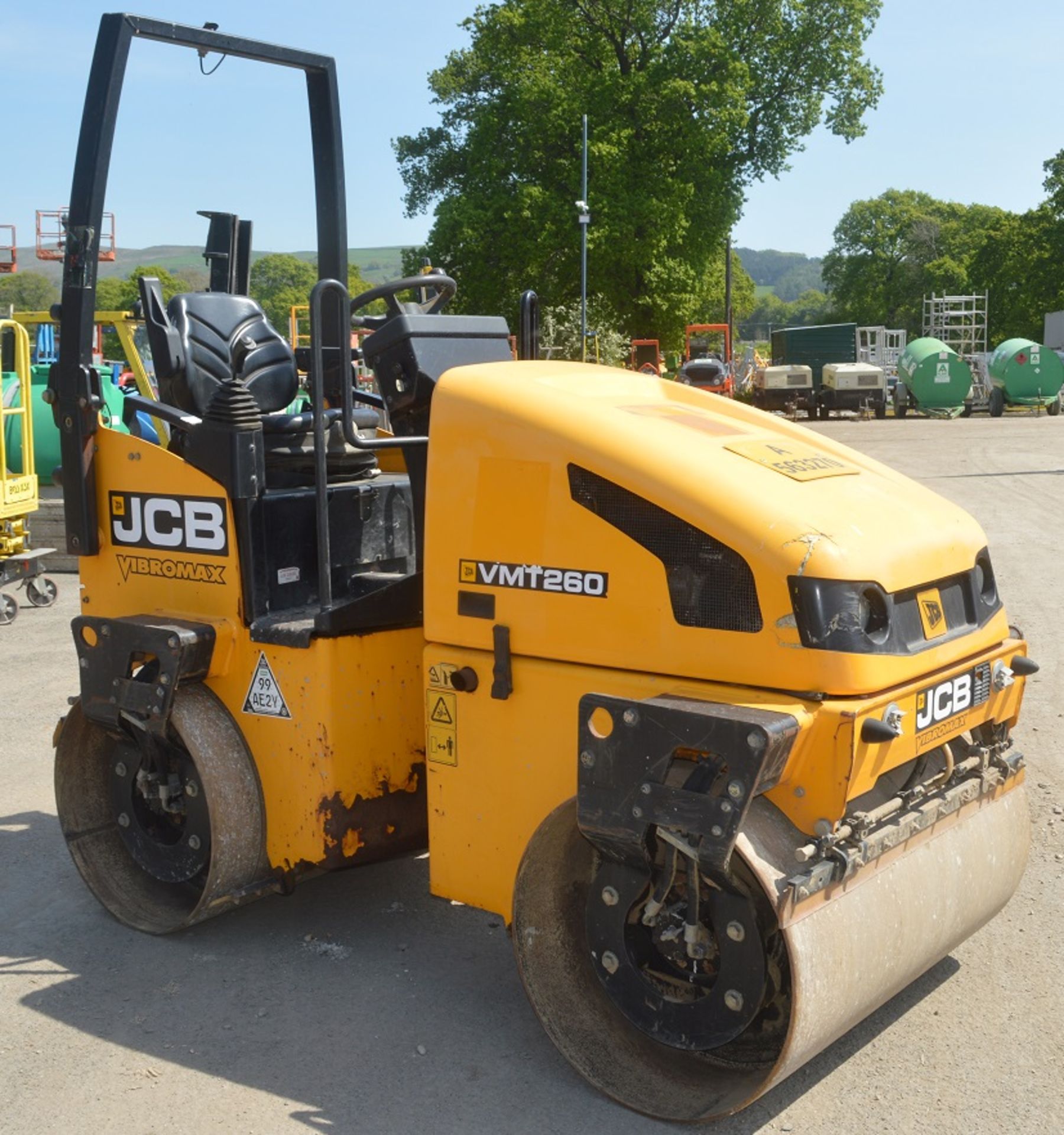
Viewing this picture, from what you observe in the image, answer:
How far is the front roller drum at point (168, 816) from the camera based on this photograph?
404 centimetres

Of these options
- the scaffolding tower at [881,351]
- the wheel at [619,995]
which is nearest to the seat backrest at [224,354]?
the wheel at [619,995]

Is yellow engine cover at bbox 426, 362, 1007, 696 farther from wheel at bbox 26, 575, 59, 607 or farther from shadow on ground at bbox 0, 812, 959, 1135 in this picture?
wheel at bbox 26, 575, 59, 607

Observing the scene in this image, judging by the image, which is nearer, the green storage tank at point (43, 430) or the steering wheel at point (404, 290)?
the steering wheel at point (404, 290)

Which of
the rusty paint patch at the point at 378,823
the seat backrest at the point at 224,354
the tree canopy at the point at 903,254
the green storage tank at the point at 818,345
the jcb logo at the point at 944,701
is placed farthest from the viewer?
the tree canopy at the point at 903,254

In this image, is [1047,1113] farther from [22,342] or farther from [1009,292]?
[1009,292]

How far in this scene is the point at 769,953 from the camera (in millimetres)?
3170

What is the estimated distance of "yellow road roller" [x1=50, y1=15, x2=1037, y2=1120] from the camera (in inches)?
121

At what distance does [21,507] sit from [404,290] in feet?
23.3

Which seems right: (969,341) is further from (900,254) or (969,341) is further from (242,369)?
(900,254)

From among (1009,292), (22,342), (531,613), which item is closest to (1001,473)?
(22,342)

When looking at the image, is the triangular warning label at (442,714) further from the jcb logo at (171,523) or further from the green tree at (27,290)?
the green tree at (27,290)

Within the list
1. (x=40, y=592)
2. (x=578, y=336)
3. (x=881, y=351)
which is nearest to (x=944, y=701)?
(x=40, y=592)

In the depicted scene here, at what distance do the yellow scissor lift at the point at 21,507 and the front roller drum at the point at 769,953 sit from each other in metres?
7.46

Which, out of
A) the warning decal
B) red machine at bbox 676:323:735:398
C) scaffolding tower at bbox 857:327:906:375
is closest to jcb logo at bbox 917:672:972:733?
the warning decal
